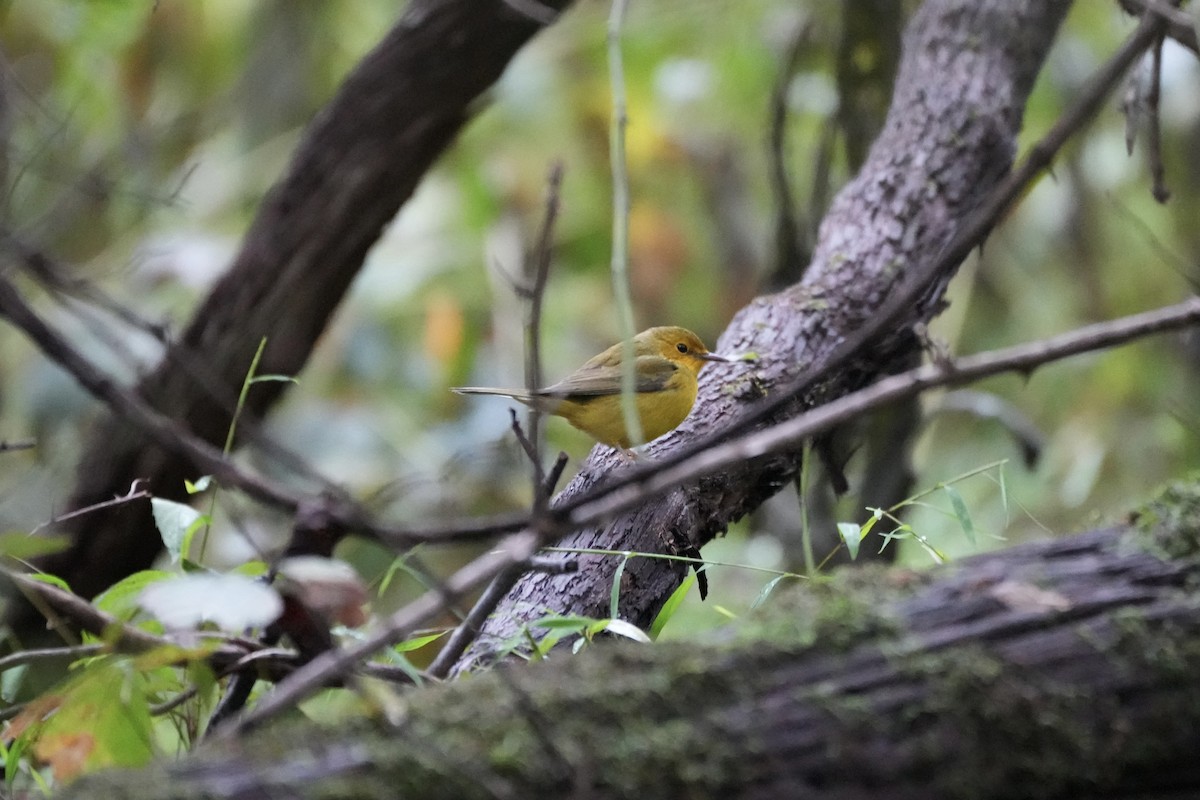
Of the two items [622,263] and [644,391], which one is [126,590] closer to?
[622,263]

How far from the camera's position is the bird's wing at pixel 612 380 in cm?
353

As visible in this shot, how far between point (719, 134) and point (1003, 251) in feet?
6.62

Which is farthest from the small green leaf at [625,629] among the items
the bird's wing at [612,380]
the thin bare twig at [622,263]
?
the bird's wing at [612,380]

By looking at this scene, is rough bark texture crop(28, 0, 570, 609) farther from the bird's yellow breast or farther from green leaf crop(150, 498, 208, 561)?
green leaf crop(150, 498, 208, 561)

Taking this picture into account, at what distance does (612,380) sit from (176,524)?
6.16ft

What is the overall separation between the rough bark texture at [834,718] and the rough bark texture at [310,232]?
2408 millimetres

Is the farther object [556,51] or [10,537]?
[556,51]

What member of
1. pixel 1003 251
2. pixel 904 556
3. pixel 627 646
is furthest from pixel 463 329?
pixel 627 646

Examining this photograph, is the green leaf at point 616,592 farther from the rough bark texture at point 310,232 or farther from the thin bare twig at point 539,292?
the rough bark texture at point 310,232

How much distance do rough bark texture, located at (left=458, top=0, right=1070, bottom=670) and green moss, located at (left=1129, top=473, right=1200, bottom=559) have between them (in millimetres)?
1127

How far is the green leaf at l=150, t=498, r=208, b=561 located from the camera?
2031mm

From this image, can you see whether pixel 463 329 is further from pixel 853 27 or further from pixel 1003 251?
pixel 1003 251

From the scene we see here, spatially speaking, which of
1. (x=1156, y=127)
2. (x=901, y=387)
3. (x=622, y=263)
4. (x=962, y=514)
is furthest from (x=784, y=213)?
(x=901, y=387)

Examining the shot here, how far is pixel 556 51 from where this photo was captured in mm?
6988
